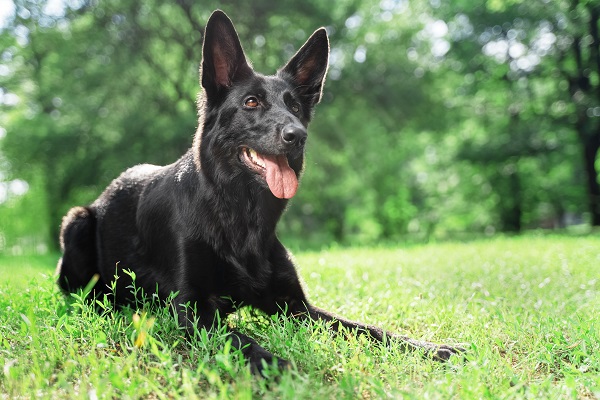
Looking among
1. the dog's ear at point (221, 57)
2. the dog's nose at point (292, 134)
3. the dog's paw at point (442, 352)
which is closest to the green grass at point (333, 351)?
the dog's paw at point (442, 352)

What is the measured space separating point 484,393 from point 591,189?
63.2ft

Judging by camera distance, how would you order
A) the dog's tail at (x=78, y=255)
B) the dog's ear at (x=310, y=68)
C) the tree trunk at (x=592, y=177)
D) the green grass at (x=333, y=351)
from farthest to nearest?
the tree trunk at (x=592, y=177) → the dog's tail at (x=78, y=255) → the dog's ear at (x=310, y=68) → the green grass at (x=333, y=351)

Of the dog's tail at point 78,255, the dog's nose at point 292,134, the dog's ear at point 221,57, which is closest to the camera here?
the dog's nose at point 292,134

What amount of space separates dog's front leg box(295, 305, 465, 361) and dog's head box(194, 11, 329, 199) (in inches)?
31.3

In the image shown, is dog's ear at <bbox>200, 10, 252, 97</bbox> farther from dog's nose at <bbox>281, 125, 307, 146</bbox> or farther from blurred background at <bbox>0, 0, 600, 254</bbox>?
blurred background at <bbox>0, 0, 600, 254</bbox>

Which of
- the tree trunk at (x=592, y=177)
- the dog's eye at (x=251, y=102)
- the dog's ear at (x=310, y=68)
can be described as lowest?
the tree trunk at (x=592, y=177)

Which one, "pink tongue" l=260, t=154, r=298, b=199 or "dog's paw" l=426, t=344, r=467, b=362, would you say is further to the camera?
"pink tongue" l=260, t=154, r=298, b=199

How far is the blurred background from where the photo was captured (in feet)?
55.9

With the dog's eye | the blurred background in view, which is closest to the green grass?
the dog's eye

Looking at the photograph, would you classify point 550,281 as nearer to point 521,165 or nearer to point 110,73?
point 110,73

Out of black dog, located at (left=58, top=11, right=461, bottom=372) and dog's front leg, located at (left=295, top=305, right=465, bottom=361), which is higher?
A: black dog, located at (left=58, top=11, right=461, bottom=372)

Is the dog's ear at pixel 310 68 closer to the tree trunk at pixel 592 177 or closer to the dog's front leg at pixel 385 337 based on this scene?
the dog's front leg at pixel 385 337

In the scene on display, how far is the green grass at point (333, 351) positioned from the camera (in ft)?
7.47

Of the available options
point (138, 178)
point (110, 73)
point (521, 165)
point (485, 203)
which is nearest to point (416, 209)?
point (485, 203)
